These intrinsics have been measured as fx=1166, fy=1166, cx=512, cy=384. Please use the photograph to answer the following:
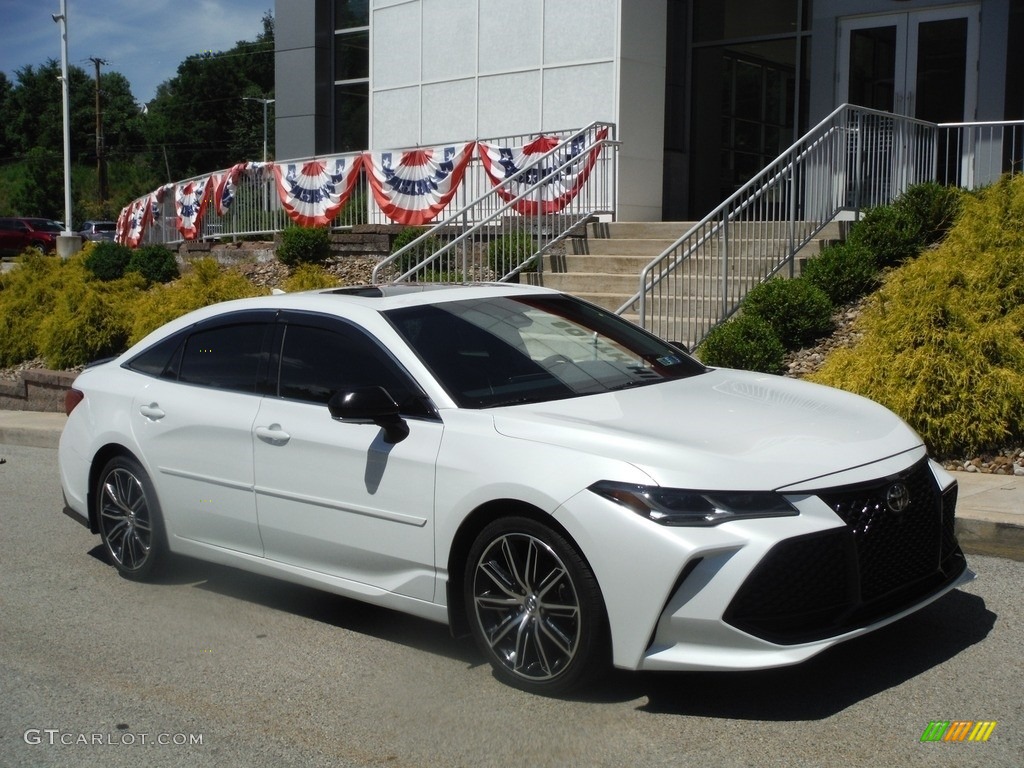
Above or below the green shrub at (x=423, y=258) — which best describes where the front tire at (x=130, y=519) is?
below

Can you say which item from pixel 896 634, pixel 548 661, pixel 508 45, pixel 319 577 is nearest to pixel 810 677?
pixel 896 634

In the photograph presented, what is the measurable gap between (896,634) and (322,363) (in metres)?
2.99

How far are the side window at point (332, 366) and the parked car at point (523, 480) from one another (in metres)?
0.01

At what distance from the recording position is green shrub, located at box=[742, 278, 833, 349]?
10516 millimetres

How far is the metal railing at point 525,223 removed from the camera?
14453mm

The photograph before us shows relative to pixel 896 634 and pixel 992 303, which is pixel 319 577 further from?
pixel 992 303

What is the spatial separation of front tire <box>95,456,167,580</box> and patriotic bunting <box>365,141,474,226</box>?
441 inches

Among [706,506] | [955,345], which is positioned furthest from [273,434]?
[955,345]

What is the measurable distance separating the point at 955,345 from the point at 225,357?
17.5 feet

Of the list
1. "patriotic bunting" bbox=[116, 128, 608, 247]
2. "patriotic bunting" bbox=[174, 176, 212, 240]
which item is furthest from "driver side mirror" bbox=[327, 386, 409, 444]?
"patriotic bunting" bbox=[174, 176, 212, 240]

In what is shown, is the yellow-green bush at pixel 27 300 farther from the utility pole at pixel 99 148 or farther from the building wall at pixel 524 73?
the utility pole at pixel 99 148

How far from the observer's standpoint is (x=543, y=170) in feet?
51.4
